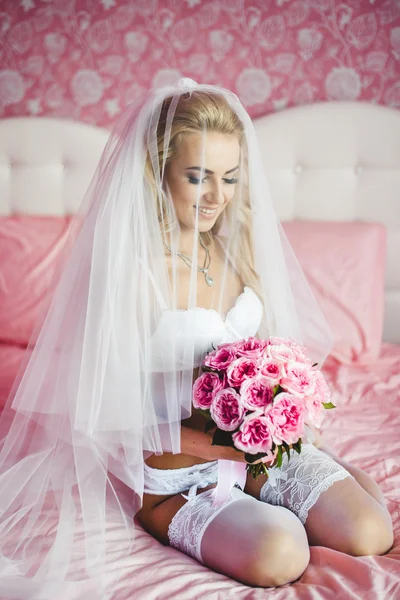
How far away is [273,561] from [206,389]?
36cm

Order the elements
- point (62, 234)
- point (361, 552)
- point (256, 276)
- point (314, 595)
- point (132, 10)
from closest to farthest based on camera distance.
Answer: point (314, 595), point (361, 552), point (256, 276), point (62, 234), point (132, 10)

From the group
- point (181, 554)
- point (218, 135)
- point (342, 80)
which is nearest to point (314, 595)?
point (181, 554)

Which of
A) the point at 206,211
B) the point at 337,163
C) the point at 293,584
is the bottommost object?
the point at 293,584

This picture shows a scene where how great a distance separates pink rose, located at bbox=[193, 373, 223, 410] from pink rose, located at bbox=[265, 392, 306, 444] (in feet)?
0.43

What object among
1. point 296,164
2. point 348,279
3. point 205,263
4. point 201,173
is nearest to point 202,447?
point 205,263

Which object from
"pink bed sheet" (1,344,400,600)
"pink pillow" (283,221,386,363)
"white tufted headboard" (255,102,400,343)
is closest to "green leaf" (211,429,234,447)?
"pink bed sheet" (1,344,400,600)

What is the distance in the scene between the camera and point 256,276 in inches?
67.7

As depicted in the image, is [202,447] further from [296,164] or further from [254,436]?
[296,164]

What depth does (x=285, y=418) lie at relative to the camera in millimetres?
1210

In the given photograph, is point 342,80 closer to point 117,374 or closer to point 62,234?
point 62,234

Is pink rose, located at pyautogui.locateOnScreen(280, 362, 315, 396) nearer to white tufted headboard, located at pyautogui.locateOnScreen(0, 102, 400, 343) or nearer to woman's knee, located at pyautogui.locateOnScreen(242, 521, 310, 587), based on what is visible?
woman's knee, located at pyautogui.locateOnScreen(242, 521, 310, 587)

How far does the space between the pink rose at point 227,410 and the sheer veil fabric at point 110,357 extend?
157 millimetres

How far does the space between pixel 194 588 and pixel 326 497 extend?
1.25 feet

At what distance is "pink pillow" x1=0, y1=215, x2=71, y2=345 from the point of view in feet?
7.59
